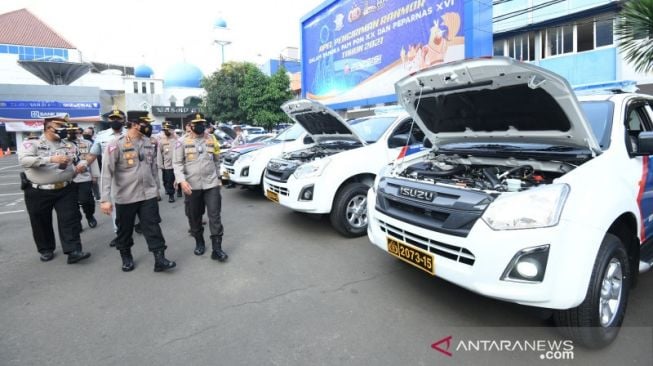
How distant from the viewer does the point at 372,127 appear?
5539 millimetres

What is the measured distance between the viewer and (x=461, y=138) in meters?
3.59

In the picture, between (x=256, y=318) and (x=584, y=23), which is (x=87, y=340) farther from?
(x=584, y=23)

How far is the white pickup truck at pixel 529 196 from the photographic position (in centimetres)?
213

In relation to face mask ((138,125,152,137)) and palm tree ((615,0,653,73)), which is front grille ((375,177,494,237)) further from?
palm tree ((615,0,653,73))

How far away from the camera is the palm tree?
550 centimetres

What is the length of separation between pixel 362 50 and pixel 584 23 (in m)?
8.54

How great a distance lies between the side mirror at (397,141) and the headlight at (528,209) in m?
2.87

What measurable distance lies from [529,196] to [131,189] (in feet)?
11.7

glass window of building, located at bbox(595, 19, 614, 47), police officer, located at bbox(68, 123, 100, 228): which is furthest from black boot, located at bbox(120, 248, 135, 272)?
glass window of building, located at bbox(595, 19, 614, 47)

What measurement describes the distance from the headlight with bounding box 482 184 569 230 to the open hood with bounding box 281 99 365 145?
9.45 feet

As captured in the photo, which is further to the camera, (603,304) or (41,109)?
(41,109)

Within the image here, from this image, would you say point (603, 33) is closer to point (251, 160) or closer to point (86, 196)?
point (251, 160)

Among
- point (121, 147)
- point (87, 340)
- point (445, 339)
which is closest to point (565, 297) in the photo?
point (445, 339)

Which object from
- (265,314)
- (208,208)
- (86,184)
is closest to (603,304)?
(265,314)
